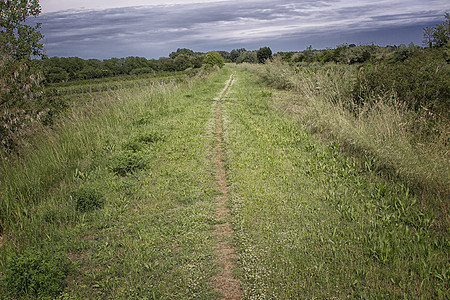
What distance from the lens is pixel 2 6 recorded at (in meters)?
7.88

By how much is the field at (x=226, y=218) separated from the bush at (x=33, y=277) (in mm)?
16

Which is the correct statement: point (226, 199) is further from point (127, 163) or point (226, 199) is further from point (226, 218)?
point (127, 163)

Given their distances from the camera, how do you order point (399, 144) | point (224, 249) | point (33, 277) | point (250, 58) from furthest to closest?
point (250, 58) < point (399, 144) < point (224, 249) < point (33, 277)

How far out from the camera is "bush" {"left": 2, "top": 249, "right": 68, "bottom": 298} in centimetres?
285

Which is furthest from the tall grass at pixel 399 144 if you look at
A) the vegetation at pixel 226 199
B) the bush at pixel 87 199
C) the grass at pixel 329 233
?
the bush at pixel 87 199

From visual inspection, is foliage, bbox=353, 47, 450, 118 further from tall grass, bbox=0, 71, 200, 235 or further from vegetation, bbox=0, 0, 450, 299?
tall grass, bbox=0, 71, 200, 235

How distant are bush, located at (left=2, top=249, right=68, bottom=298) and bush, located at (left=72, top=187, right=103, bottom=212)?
4.51ft

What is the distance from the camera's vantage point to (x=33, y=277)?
2857 millimetres

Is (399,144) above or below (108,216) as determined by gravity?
above

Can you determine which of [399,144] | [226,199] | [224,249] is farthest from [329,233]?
[399,144]

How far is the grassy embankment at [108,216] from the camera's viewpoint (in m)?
2.98

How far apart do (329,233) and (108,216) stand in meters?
3.05

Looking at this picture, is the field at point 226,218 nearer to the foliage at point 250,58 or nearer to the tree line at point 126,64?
the tree line at point 126,64

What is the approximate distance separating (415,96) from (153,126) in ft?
23.2
